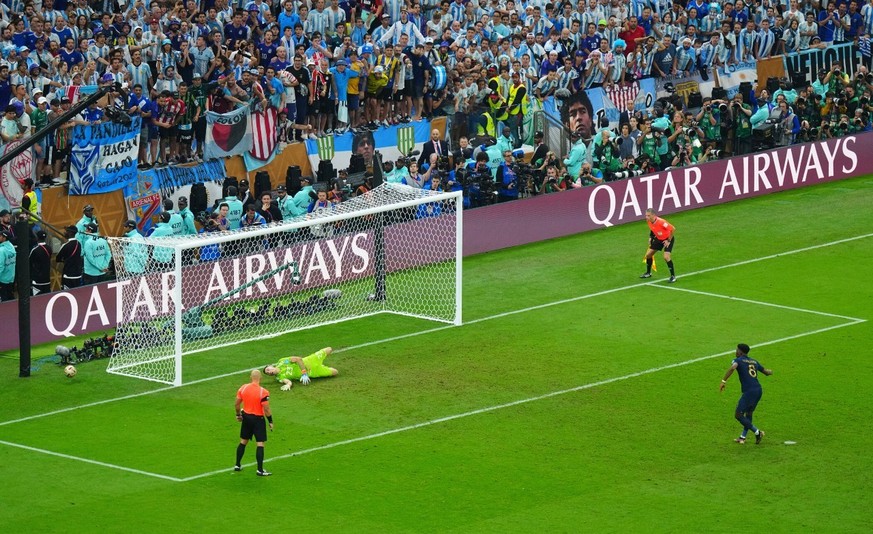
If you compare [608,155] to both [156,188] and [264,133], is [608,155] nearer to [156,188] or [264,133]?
[264,133]

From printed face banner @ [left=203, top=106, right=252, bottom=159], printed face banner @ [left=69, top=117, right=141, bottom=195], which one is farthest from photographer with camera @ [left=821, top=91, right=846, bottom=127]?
printed face banner @ [left=69, top=117, right=141, bottom=195]

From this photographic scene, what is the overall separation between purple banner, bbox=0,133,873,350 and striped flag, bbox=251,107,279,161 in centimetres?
459

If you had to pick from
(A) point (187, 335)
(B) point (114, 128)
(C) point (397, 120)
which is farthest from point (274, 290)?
(C) point (397, 120)

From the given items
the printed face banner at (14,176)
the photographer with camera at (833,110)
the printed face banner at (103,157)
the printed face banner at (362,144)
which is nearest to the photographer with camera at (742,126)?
the photographer with camera at (833,110)

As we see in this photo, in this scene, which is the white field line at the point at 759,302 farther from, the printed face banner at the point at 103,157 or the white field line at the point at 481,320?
the printed face banner at the point at 103,157

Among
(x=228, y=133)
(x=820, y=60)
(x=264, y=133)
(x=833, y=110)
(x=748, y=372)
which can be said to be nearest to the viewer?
(x=748, y=372)

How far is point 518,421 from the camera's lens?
1041 inches

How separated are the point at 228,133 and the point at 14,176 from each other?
5588 mm

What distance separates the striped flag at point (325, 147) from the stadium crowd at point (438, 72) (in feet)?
1.17

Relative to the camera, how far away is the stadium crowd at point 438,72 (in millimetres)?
35312

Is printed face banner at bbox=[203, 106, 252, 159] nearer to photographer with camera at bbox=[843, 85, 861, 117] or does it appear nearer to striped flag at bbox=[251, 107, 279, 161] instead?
striped flag at bbox=[251, 107, 279, 161]

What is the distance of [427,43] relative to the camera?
41.1m

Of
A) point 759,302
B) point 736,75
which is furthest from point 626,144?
point 759,302

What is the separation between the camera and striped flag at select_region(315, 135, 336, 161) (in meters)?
38.2
